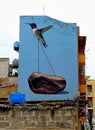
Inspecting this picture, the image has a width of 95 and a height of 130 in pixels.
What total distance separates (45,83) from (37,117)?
21.3m

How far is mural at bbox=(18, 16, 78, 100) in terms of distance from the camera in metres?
39.0

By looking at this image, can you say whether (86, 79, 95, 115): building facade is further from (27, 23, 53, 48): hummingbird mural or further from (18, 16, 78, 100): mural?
(27, 23, 53, 48): hummingbird mural

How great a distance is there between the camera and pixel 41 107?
18.4m

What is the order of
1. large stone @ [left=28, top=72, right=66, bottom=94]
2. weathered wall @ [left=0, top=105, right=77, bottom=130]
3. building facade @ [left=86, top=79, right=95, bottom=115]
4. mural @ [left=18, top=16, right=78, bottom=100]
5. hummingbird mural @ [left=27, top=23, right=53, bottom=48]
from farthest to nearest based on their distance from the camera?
1. building facade @ [left=86, top=79, right=95, bottom=115]
2. hummingbird mural @ [left=27, top=23, right=53, bottom=48]
3. large stone @ [left=28, top=72, right=66, bottom=94]
4. mural @ [left=18, top=16, right=78, bottom=100]
5. weathered wall @ [left=0, top=105, right=77, bottom=130]

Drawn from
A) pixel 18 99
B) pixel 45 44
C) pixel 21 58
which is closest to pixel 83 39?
pixel 45 44

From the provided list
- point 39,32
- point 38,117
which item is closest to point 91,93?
point 39,32

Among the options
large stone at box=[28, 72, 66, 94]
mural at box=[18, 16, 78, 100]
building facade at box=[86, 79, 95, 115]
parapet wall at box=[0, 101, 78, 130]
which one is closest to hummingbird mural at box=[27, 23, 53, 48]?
mural at box=[18, 16, 78, 100]

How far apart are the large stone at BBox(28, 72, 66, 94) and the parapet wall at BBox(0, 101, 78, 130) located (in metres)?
20.5

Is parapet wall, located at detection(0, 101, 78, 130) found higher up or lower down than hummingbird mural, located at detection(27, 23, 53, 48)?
lower down

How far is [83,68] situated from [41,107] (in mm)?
21967

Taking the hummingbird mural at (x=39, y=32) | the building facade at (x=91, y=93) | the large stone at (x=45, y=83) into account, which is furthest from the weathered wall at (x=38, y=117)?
the building facade at (x=91, y=93)

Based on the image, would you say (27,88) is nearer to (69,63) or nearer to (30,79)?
(30,79)

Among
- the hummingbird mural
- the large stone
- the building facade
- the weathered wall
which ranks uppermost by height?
the hummingbird mural

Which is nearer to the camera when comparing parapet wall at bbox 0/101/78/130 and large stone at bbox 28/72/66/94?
parapet wall at bbox 0/101/78/130
